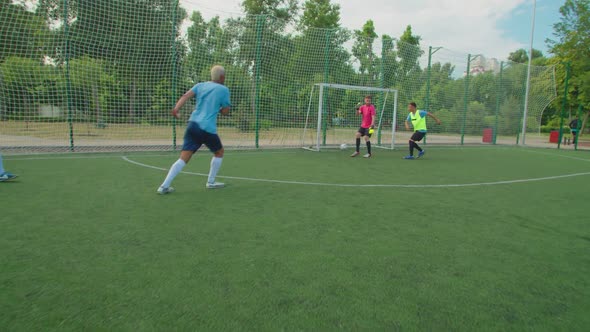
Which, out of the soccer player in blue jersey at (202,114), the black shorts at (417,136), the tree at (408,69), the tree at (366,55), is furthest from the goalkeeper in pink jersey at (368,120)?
the soccer player in blue jersey at (202,114)

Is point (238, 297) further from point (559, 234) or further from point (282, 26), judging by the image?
point (282, 26)

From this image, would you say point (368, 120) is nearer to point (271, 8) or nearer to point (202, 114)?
point (202, 114)

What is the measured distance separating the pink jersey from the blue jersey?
635cm

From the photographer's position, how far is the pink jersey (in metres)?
10.9

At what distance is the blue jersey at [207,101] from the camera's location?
5.34 metres

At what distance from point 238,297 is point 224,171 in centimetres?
545

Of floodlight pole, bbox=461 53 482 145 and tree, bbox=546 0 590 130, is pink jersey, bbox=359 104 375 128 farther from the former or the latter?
tree, bbox=546 0 590 130

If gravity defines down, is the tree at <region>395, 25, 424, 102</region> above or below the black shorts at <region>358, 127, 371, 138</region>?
above

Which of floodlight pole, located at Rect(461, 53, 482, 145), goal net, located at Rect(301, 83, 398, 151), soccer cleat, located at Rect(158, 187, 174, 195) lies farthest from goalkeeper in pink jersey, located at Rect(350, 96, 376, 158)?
floodlight pole, located at Rect(461, 53, 482, 145)

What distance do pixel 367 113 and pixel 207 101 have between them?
6.57 meters

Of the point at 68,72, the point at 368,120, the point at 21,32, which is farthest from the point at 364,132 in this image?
the point at 21,32

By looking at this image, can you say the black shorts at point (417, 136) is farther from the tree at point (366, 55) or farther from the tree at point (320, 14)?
the tree at point (320, 14)

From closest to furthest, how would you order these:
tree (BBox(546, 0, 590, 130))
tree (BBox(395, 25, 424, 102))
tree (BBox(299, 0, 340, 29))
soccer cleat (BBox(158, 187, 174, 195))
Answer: soccer cleat (BBox(158, 187, 174, 195))
tree (BBox(395, 25, 424, 102))
tree (BBox(546, 0, 590, 130))
tree (BBox(299, 0, 340, 29))

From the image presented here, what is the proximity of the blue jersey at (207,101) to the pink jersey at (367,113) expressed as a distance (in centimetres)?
635
